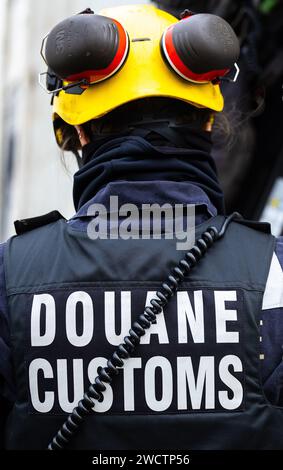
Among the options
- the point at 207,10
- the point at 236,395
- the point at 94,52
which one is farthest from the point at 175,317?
the point at 207,10

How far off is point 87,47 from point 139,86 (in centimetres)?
18

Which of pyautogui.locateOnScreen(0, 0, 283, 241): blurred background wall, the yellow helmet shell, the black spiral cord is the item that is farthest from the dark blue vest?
pyautogui.locateOnScreen(0, 0, 283, 241): blurred background wall

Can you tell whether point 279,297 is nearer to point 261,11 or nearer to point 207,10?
point 207,10

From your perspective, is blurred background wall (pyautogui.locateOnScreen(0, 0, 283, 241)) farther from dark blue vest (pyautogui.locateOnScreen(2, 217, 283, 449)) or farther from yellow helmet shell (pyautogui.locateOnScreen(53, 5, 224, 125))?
dark blue vest (pyautogui.locateOnScreen(2, 217, 283, 449))

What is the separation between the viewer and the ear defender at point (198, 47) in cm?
213

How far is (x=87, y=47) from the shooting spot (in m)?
2.08

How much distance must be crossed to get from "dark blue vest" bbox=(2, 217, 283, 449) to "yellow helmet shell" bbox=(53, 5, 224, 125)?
1.47ft

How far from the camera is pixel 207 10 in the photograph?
4.23m

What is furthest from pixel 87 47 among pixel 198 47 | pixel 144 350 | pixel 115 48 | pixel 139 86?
pixel 144 350

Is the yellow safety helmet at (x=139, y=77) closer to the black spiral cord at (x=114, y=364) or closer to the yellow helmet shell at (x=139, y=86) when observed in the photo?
the yellow helmet shell at (x=139, y=86)

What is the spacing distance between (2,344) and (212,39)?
103 centimetres

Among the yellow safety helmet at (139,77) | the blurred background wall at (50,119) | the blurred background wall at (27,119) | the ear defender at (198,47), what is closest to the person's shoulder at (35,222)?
the yellow safety helmet at (139,77)

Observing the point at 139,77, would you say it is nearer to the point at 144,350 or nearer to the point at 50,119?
the point at 144,350

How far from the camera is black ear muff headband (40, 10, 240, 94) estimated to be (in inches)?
82.4
